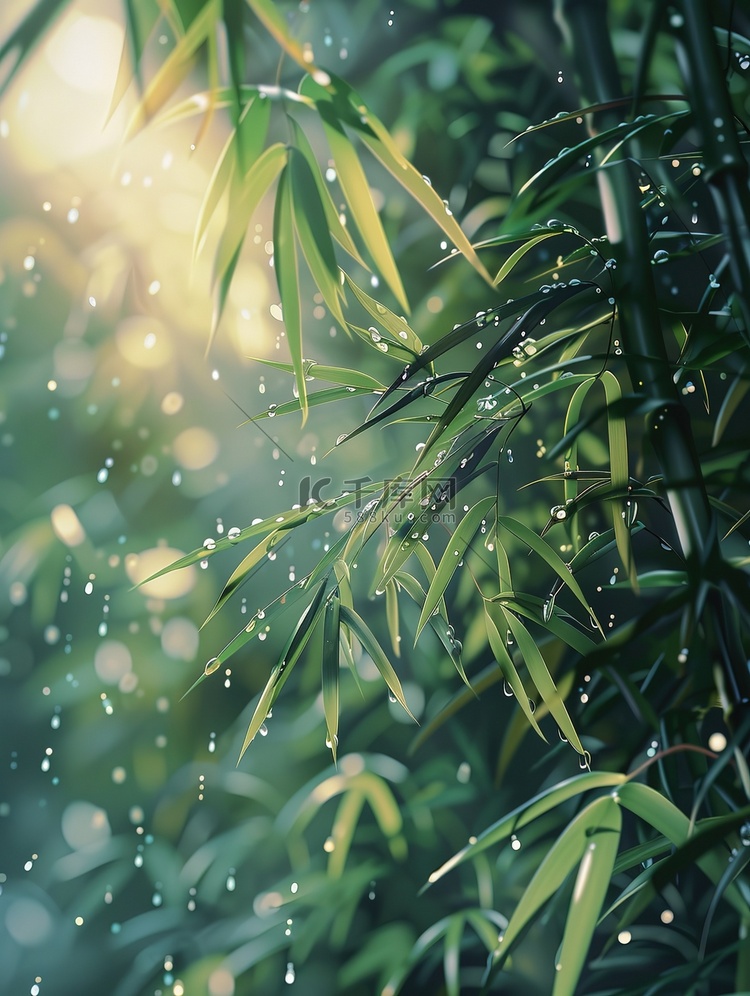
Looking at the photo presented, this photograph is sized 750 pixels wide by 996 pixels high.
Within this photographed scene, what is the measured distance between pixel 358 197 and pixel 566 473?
332 mm

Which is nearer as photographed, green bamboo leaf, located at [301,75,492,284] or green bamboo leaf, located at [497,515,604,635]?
green bamboo leaf, located at [301,75,492,284]

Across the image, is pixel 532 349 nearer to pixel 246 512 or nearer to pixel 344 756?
pixel 246 512

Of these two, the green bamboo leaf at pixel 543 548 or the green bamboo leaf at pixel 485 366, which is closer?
the green bamboo leaf at pixel 485 366

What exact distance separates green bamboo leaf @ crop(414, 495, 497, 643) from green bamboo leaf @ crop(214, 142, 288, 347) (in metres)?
0.30

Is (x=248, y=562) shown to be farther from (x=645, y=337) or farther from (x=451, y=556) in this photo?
(x=645, y=337)

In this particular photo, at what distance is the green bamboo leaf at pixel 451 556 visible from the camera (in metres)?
0.70

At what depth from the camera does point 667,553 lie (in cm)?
85

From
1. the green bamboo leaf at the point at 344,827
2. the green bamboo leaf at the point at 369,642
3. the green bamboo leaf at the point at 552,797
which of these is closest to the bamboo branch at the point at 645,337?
the green bamboo leaf at the point at 552,797

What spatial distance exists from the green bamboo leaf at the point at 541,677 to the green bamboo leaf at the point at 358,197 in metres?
0.39

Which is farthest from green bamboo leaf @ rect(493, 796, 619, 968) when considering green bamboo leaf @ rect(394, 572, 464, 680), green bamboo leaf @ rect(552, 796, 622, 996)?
green bamboo leaf @ rect(394, 572, 464, 680)

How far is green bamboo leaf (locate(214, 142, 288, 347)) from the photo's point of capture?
51 cm

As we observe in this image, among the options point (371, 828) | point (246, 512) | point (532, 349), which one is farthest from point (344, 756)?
point (532, 349)

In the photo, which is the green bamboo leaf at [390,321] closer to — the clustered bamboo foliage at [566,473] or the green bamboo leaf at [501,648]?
the clustered bamboo foliage at [566,473]

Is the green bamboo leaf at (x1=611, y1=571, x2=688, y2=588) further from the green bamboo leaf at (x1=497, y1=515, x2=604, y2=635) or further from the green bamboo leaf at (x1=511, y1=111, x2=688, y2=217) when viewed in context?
the green bamboo leaf at (x1=511, y1=111, x2=688, y2=217)
